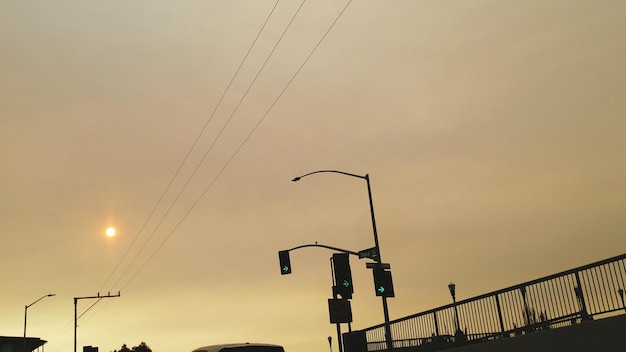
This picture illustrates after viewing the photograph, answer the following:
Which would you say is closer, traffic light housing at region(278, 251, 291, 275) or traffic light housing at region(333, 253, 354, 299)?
traffic light housing at region(333, 253, 354, 299)

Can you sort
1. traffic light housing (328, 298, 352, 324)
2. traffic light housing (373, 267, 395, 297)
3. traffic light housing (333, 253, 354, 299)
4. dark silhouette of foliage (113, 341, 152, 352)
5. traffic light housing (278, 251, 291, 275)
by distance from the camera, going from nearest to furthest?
traffic light housing (328, 298, 352, 324) < traffic light housing (333, 253, 354, 299) < traffic light housing (373, 267, 395, 297) < traffic light housing (278, 251, 291, 275) < dark silhouette of foliage (113, 341, 152, 352)

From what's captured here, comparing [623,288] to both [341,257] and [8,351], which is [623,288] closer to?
[341,257]

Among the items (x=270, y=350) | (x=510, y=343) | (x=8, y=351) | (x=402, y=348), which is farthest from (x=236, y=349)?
(x=8, y=351)

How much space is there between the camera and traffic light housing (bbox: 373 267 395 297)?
25.3m

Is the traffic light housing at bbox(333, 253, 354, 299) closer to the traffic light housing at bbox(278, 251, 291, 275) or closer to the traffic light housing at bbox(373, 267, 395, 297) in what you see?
Result: the traffic light housing at bbox(373, 267, 395, 297)

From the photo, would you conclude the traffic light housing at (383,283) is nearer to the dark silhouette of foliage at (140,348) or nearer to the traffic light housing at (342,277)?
the traffic light housing at (342,277)

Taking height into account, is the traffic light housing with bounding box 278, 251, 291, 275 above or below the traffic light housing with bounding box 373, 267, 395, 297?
above

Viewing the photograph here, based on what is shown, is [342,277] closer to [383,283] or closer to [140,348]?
[383,283]

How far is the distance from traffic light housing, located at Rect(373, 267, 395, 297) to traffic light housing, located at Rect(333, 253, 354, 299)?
6.81ft

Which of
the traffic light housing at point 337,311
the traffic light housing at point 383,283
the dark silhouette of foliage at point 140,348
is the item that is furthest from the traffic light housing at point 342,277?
the dark silhouette of foliage at point 140,348

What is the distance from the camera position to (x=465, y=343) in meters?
20.6

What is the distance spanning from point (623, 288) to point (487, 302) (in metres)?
5.35

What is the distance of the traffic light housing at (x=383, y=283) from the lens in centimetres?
2534

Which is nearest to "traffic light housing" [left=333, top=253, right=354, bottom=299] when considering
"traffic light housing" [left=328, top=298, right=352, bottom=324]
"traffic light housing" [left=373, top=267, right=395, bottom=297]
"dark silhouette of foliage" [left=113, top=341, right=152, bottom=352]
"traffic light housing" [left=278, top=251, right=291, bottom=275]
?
"traffic light housing" [left=328, top=298, right=352, bottom=324]
